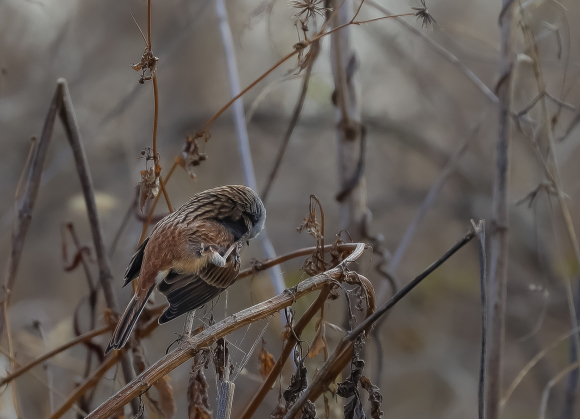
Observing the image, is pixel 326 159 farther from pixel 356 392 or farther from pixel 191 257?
pixel 356 392

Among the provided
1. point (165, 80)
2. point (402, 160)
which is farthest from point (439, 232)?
point (165, 80)

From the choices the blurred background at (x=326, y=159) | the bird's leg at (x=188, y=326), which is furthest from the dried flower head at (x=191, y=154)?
the blurred background at (x=326, y=159)

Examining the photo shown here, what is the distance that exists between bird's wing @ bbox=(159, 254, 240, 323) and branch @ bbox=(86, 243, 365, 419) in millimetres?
168

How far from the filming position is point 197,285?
72 cm

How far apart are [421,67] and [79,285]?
1.79 metres

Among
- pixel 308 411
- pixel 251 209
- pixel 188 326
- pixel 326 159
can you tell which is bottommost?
pixel 308 411

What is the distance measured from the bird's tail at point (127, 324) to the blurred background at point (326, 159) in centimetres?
127

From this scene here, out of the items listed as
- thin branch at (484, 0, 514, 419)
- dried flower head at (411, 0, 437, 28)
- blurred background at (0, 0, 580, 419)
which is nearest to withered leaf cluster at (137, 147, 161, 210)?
dried flower head at (411, 0, 437, 28)

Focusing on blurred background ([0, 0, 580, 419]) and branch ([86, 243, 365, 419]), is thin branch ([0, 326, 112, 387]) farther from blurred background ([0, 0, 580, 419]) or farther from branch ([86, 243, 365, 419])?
blurred background ([0, 0, 580, 419])

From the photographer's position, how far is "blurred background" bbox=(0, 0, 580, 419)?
2.09 meters

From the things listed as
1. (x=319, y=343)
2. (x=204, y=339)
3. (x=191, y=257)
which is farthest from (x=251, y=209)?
(x=204, y=339)

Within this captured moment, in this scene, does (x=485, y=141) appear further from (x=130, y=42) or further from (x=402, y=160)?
(x=130, y=42)

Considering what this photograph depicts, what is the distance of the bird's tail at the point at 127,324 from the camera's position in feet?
1.98

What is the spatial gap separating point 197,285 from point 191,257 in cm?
4
